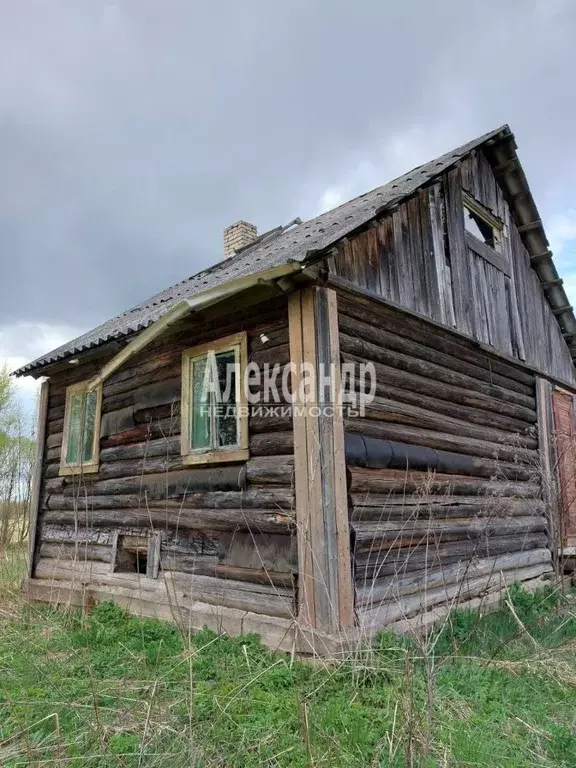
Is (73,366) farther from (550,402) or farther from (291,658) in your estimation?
(550,402)

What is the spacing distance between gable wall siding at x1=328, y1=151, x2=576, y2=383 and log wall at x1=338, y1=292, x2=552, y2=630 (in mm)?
284

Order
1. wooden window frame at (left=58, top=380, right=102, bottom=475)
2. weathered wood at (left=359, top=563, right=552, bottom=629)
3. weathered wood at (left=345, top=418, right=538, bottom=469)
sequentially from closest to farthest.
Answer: weathered wood at (left=359, top=563, right=552, bottom=629) → weathered wood at (left=345, top=418, right=538, bottom=469) → wooden window frame at (left=58, top=380, right=102, bottom=475)

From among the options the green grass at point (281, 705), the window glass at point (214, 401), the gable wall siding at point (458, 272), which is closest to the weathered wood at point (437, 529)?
the green grass at point (281, 705)

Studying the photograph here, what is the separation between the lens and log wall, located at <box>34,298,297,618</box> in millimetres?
5121

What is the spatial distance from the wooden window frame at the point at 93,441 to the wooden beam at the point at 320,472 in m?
3.39

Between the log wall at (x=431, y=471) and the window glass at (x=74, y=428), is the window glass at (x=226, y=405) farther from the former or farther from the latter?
the window glass at (x=74, y=428)

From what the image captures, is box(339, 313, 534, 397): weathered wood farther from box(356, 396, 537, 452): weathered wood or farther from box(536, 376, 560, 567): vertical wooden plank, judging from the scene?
box(356, 396, 537, 452): weathered wood

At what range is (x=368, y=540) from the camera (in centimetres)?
500

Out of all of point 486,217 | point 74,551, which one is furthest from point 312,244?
point 74,551

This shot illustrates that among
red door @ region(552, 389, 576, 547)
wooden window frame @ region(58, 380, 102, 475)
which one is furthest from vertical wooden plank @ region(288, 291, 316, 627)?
red door @ region(552, 389, 576, 547)

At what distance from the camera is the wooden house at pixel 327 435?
16.0ft

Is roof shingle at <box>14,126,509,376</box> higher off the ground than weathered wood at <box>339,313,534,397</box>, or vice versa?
roof shingle at <box>14,126,509,376</box>

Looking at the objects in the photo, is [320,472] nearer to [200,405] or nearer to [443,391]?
[200,405]

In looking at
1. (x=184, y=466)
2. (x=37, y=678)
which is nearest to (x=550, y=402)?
(x=184, y=466)
